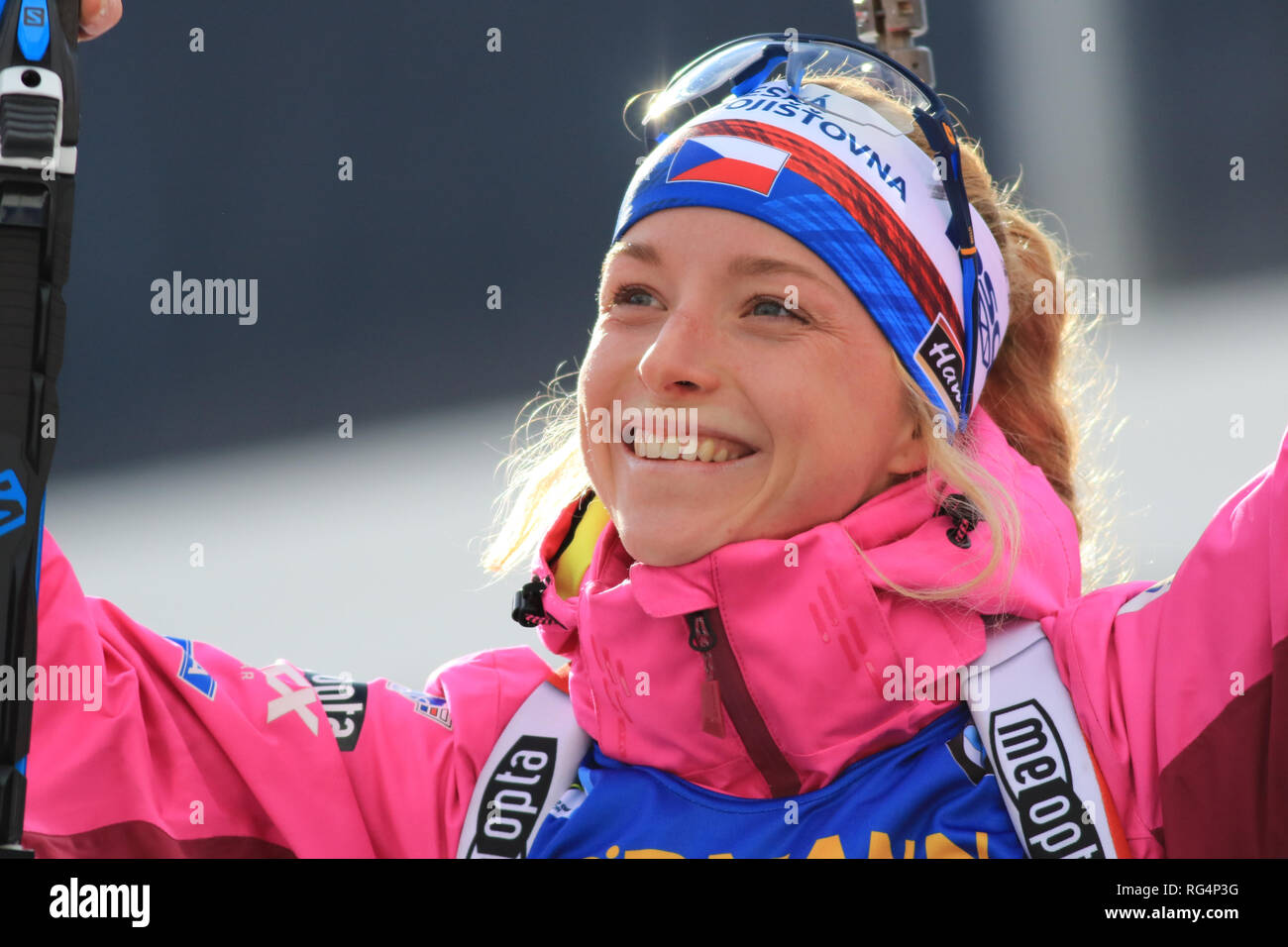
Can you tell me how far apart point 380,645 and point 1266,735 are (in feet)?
8.20

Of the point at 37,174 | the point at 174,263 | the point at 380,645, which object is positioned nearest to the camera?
the point at 37,174

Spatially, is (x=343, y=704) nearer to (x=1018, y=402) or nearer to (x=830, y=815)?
(x=830, y=815)

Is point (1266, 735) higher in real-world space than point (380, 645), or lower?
higher

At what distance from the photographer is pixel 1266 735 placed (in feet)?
4.06

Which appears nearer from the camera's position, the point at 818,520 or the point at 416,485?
the point at 818,520

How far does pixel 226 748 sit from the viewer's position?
1.55 meters

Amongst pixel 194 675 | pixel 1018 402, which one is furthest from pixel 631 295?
pixel 194 675

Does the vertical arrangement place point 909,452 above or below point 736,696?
above

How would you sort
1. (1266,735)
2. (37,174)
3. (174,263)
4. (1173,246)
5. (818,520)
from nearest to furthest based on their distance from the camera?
(37,174) < (1266,735) < (818,520) < (174,263) < (1173,246)

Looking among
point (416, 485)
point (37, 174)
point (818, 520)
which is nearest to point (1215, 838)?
point (818, 520)

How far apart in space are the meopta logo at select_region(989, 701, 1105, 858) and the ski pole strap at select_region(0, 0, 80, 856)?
0.84 m

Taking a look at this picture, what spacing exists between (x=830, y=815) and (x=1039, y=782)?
204 millimetres

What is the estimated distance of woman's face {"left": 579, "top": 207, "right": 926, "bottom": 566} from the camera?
1468 millimetres
